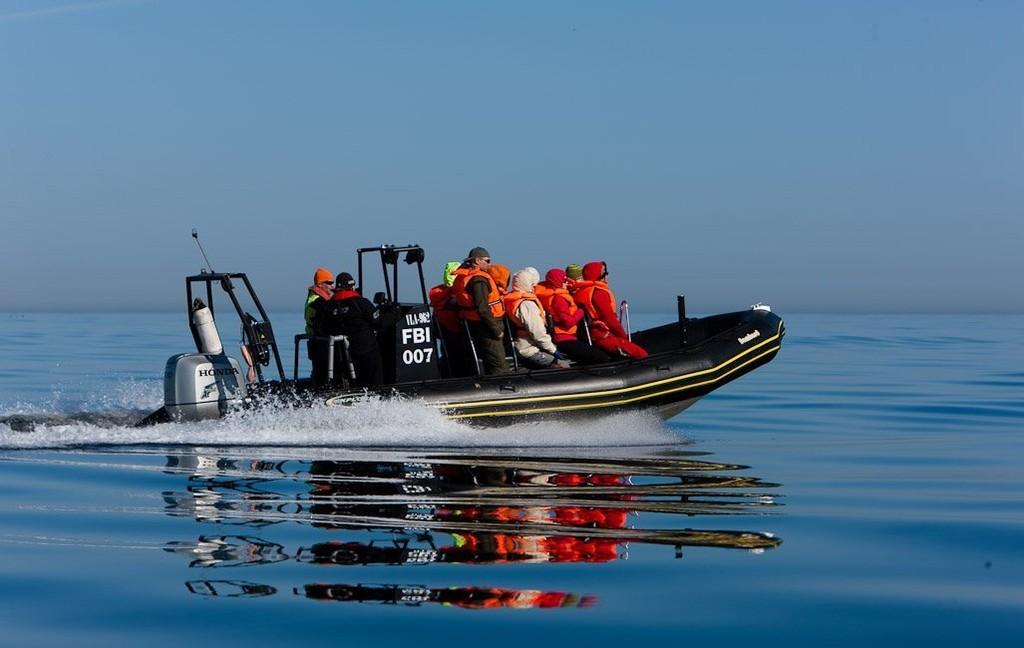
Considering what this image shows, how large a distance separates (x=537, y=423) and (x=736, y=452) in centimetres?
190

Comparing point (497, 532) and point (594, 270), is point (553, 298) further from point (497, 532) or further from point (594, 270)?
point (497, 532)

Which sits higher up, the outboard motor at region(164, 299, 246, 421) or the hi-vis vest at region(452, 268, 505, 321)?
the hi-vis vest at region(452, 268, 505, 321)

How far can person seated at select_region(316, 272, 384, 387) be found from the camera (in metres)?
11.4

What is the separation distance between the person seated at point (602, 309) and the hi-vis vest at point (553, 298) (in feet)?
0.41

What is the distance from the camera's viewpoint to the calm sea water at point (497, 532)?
194 inches

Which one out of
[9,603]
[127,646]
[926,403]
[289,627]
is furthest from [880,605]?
[926,403]

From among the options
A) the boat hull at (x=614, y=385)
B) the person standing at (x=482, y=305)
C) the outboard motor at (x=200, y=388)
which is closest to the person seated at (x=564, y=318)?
the boat hull at (x=614, y=385)

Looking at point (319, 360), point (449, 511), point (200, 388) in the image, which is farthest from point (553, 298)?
point (449, 511)

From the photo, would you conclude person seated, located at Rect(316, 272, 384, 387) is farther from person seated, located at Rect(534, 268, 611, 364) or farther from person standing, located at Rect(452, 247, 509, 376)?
person seated, located at Rect(534, 268, 611, 364)

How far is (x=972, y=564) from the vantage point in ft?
19.9

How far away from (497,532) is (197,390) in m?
5.50

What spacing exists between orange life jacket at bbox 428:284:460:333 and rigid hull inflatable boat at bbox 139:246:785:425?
0.63 feet

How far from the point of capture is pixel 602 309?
1252cm

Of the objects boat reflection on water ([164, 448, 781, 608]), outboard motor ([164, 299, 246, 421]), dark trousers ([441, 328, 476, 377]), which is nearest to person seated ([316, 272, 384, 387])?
dark trousers ([441, 328, 476, 377])
